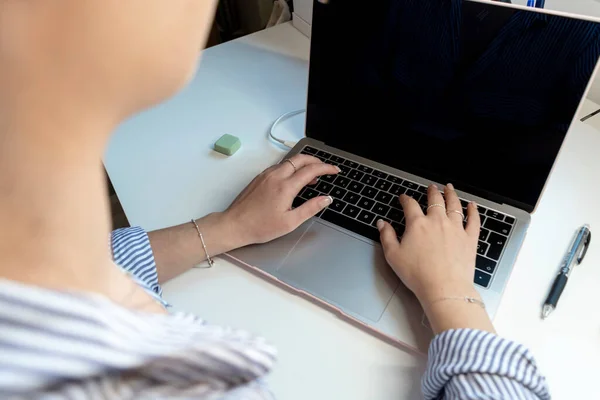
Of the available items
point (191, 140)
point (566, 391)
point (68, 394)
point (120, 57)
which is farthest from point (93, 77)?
point (191, 140)

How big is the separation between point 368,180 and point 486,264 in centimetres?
21

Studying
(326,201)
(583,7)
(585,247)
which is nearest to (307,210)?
(326,201)

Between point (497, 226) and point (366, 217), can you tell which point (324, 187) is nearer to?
point (366, 217)

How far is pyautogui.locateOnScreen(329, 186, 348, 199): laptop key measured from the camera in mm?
662

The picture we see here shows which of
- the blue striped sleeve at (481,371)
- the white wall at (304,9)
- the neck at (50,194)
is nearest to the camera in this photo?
the neck at (50,194)

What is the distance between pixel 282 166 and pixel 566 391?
0.44m

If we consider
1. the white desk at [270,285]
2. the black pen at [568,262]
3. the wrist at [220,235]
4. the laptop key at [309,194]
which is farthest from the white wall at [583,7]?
the wrist at [220,235]

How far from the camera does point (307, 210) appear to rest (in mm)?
618

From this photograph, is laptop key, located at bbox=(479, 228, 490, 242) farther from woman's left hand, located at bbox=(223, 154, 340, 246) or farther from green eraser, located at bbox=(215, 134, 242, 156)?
green eraser, located at bbox=(215, 134, 242, 156)

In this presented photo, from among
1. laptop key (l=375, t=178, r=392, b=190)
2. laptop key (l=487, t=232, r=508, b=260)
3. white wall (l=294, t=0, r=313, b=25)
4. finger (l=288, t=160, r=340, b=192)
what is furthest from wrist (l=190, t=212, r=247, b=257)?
white wall (l=294, t=0, r=313, b=25)

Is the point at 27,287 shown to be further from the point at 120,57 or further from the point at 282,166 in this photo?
the point at 282,166

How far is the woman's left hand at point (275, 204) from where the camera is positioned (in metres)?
0.61

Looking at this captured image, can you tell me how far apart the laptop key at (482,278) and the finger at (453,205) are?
2.8 inches

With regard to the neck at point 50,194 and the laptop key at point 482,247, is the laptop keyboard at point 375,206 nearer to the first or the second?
the laptop key at point 482,247
